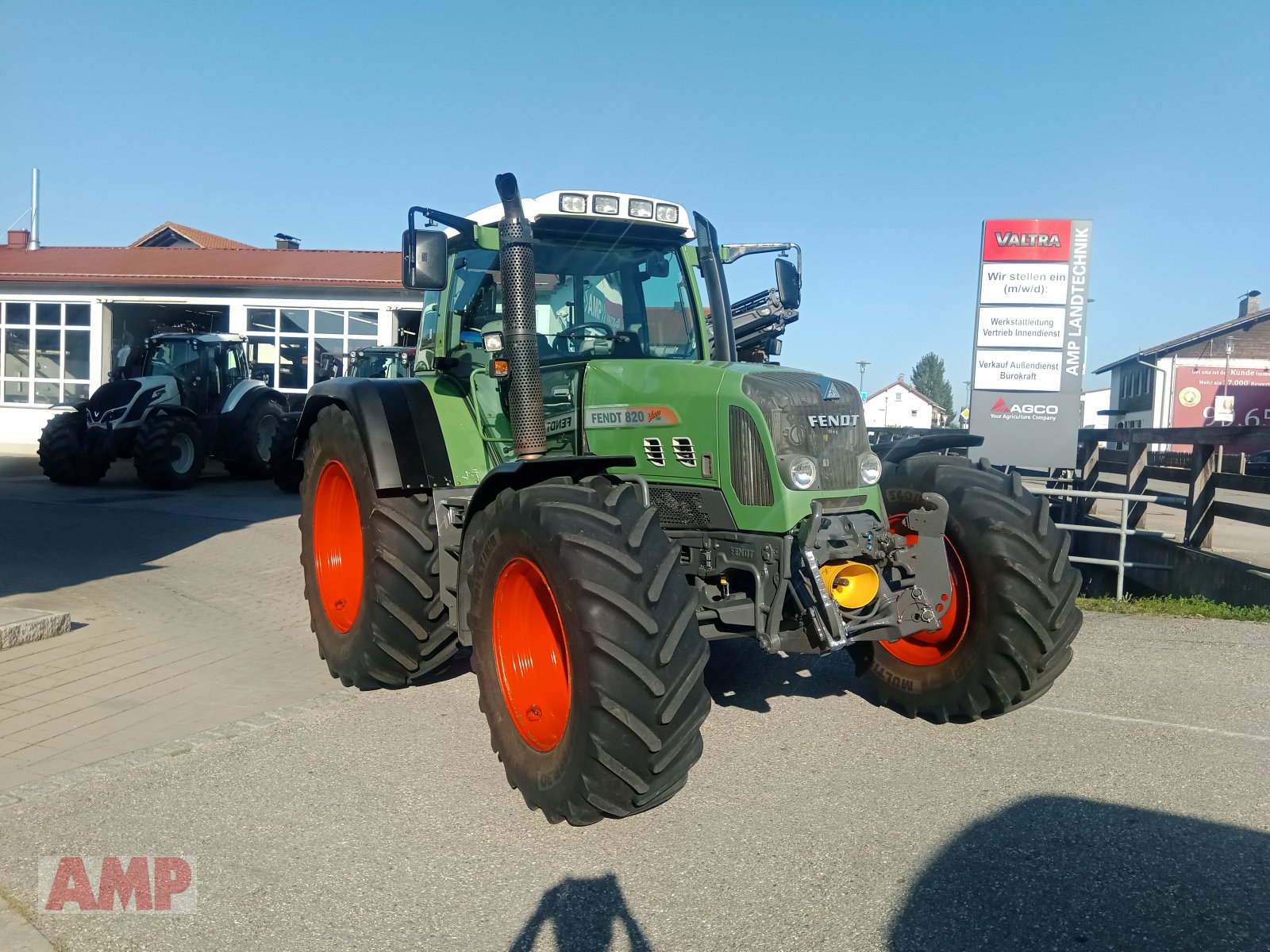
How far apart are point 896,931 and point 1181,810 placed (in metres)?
1.57

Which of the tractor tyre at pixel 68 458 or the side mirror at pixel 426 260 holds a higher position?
the side mirror at pixel 426 260

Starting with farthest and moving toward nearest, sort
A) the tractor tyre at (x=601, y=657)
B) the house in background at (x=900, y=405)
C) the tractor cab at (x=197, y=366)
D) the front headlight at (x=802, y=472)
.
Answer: the house in background at (x=900, y=405) → the tractor cab at (x=197, y=366) → the front headlight at (x=802, y=472) → the tractor tyre at (x=601, y=657)

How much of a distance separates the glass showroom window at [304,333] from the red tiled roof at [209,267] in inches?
29.8

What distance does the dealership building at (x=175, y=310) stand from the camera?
21.9 metres

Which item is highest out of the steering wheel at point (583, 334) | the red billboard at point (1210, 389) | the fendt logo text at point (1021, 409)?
the red billboard at point (1210, 389)

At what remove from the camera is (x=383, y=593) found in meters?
4.94

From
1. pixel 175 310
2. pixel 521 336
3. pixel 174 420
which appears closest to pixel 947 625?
pixel 521 336

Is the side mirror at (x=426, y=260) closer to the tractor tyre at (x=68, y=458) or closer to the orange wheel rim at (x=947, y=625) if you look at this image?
the orange wheel rim at (x=947, y=625)

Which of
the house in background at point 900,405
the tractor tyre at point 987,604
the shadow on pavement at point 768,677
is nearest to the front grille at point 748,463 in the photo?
the tractor tyre at point 987,604

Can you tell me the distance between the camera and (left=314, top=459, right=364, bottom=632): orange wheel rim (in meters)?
5.82

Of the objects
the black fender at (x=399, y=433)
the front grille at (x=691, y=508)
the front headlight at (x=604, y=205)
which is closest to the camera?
the front grille at (x=691, y=508)

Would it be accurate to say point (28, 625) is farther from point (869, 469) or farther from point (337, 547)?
point (869, 469)

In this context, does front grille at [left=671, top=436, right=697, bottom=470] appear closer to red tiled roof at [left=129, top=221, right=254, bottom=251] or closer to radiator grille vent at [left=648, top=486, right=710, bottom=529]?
radiator grille vent at [left=648, top=486, right=710, bottom=529]

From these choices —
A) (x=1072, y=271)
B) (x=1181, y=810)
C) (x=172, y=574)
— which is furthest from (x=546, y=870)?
(x=1072, y=271)
